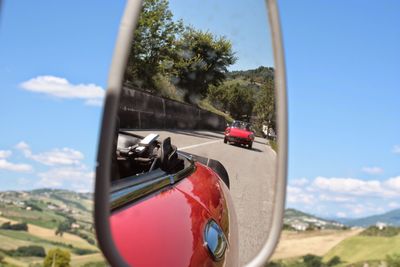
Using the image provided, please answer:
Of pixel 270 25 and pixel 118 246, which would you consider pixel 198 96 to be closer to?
pixel 270 25

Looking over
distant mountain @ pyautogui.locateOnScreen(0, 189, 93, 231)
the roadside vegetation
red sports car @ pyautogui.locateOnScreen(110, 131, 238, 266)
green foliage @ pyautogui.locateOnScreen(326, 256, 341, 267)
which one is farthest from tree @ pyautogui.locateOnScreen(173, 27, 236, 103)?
green foliage @ pyautogui.locateOnScreen(326, 256, 341, 267)

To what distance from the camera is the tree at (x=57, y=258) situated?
0.94 meters

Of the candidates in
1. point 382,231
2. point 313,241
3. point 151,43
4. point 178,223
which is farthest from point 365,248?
point 151,43

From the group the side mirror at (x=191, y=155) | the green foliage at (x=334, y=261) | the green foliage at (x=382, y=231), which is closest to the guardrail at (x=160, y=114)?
the side mirror at (x=191, y=155)

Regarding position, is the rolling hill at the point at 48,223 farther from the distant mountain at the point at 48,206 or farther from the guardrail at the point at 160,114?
the guardrail at the point at 160,114

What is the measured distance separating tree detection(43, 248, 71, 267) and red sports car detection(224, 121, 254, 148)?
407 millimetres

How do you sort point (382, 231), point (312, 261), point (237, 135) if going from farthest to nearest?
1. point (382, 231)
2. point (312, 261)
3. point (237, 135)

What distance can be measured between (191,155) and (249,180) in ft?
→ 0.45

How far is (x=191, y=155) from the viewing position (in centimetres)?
120

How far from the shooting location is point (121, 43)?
2.47 feet

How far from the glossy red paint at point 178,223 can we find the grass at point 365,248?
377 inches

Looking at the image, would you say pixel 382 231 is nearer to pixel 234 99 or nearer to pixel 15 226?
pixel 234 99

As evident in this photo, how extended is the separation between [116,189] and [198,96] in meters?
0.26

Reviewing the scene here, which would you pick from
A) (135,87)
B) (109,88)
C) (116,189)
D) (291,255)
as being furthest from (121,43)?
(291,255)
